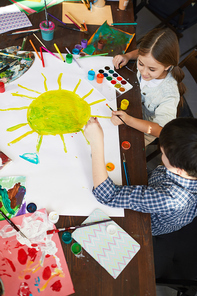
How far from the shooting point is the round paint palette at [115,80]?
1.37 m

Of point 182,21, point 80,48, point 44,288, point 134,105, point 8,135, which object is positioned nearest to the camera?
point 44,288

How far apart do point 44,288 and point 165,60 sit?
119 centimetres

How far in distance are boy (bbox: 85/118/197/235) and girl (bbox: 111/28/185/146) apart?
28 centimetres

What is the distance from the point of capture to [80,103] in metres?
1.27

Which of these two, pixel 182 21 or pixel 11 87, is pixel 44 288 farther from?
pixel 182 21

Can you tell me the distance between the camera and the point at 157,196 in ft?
3.16

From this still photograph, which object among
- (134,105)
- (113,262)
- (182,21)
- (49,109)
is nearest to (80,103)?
(49,109)

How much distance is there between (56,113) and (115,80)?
1.38 feet

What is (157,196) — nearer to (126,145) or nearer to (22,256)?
(126,145)

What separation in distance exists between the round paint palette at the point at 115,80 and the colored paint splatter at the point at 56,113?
147 mm

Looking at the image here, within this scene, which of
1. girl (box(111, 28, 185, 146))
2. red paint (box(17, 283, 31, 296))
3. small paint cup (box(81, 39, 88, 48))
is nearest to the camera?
red paint (box(17, 283, 31, 296))

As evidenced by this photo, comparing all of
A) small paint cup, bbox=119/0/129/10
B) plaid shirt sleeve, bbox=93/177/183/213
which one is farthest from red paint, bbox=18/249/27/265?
small paint cup, bbox=119/0/129/10

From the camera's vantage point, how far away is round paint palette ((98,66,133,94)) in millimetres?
1368

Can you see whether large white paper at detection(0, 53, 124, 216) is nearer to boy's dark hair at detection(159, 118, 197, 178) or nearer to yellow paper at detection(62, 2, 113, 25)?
boy's dark hair at detection(159, 118, 197, 178)
